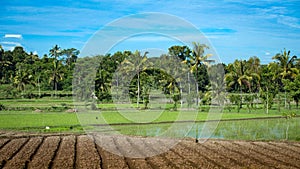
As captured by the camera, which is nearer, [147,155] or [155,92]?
[147,155]

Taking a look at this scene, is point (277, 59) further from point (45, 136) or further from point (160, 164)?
point (160, 164)

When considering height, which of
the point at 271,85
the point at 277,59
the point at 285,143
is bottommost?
the point at 285,143

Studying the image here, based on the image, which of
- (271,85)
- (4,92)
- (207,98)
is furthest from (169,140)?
(4,92)

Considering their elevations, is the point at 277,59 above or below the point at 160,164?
above

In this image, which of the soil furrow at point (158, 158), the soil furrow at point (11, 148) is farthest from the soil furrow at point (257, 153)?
the soil furrow at point (11, 148)

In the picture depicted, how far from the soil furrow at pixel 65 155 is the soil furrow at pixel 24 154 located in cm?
71

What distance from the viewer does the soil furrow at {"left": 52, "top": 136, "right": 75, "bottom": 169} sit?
27.9 ft

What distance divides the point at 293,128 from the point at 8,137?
41.2 ft

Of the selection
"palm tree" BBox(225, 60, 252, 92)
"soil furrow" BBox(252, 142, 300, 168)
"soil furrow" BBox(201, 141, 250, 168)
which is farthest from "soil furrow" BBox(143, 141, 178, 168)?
"palm tree" BBox(225, 60, 252, 92)

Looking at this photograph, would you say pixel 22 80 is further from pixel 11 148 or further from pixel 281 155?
pixel 281 155

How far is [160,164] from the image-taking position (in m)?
8.88

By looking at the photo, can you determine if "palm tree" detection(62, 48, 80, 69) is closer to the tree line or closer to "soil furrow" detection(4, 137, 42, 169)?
the tree line

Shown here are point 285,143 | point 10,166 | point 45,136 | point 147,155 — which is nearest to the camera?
point 10,166

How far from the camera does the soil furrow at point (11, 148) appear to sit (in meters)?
9.59
